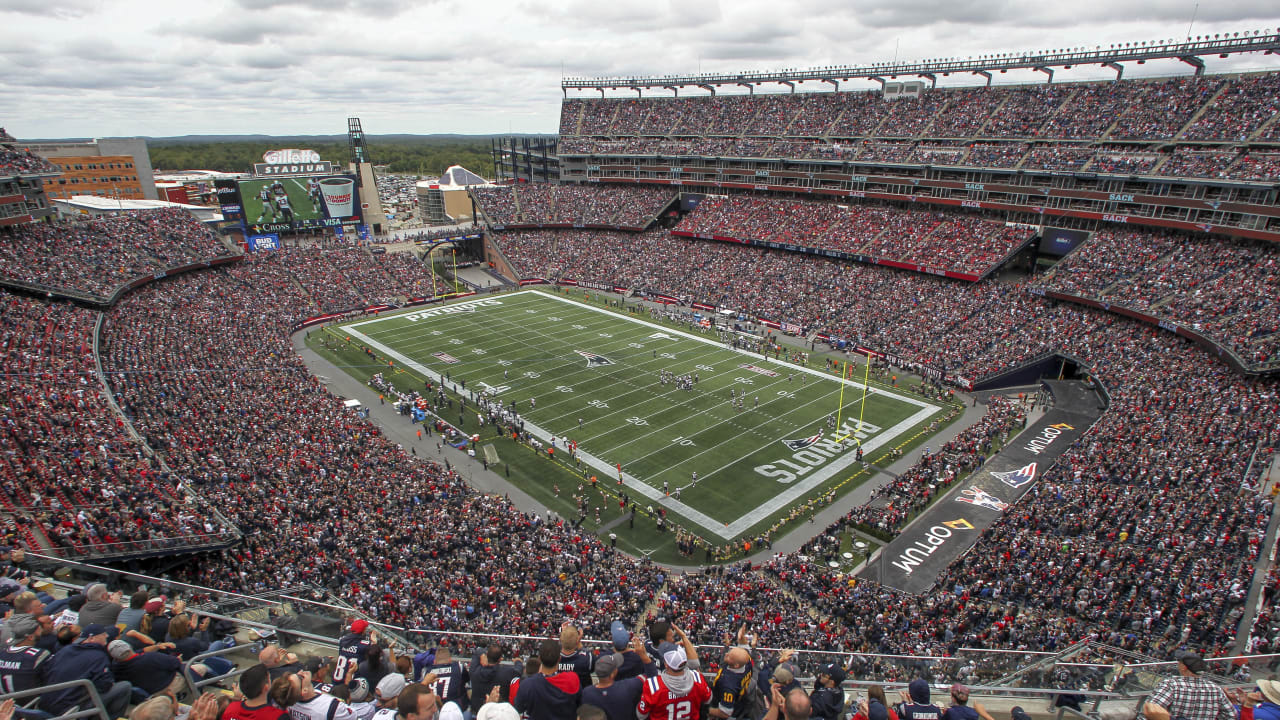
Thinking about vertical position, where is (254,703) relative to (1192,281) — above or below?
above

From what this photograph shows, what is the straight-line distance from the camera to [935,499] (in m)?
27.0

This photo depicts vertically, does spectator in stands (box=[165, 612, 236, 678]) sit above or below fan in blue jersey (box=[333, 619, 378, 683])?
above

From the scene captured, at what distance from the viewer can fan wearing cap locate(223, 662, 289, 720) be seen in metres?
5.32

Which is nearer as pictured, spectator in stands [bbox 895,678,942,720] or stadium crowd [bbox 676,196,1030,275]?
spectator in stands [bbox 895,678,942,720]

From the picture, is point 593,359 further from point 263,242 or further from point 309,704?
point 309,704

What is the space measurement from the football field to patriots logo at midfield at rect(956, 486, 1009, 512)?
4715 millimetres

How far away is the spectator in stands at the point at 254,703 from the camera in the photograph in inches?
210

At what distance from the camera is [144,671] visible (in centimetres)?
622

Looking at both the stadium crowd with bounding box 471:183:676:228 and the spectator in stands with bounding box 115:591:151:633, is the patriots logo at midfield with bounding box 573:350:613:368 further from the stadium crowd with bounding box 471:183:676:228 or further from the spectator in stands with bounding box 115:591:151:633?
the spectator in stands with bounding box 115:591:151:633

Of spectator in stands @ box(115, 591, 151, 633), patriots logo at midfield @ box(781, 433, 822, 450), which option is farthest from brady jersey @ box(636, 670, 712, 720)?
patriots logo at midfield @ box(781, 433, 822, 450)

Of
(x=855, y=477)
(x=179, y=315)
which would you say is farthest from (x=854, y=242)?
(x=179, y=315)

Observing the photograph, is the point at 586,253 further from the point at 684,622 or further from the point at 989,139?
the point at 684,622

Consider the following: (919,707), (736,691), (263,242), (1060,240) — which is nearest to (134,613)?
(736,691)

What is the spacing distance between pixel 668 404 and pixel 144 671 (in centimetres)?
3136
